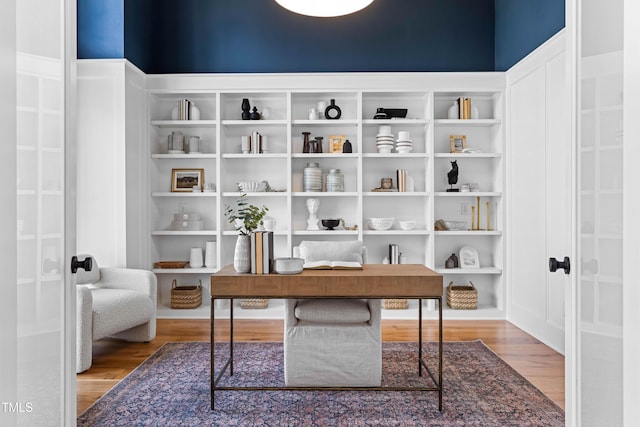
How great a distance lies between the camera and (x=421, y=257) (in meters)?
5.54

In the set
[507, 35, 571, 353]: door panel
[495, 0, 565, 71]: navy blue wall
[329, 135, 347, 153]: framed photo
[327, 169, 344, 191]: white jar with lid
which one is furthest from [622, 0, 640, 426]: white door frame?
[329, 135, 347, 153]: framed photo

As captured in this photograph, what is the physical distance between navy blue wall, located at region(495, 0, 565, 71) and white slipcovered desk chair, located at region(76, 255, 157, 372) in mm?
4026

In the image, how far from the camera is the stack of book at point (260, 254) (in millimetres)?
2941

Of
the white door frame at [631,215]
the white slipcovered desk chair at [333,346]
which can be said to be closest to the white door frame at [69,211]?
the white slipcovered desk chair at [333,346]

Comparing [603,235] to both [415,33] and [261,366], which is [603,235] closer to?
[261,366]

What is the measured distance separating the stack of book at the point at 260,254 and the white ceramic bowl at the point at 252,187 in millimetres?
2425

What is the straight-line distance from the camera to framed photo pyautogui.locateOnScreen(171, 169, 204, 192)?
549 centimetres

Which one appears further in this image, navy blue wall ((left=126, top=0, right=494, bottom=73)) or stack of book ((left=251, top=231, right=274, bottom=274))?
navy blue wall ((left=126, top=0, right=494, bottom=73))

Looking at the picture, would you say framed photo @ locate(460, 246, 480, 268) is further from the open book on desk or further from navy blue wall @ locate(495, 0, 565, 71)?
the open book on desk

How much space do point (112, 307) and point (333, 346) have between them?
179 cm

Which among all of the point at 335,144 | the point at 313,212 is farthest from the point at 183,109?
the point at 313,212

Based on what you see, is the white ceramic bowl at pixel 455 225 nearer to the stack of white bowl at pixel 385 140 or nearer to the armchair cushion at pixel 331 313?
the stack of white bowl at pixel 385 140

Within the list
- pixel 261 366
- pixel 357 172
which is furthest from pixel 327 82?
pixel 261 366

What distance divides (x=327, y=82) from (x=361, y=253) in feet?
7.80
